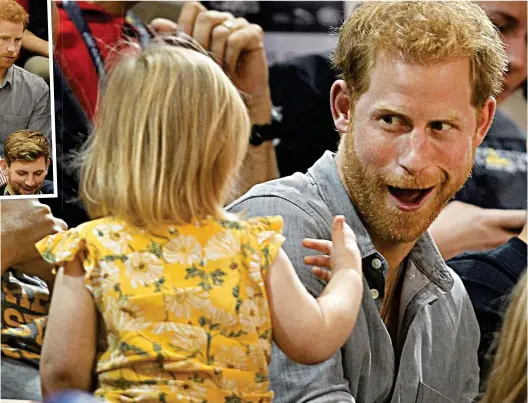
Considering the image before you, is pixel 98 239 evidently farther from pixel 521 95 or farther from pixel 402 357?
pixel 521 95

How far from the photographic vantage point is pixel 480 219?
210cm

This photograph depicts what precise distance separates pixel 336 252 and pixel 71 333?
1.57 ft

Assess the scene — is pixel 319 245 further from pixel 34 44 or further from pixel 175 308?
pixel 34 44

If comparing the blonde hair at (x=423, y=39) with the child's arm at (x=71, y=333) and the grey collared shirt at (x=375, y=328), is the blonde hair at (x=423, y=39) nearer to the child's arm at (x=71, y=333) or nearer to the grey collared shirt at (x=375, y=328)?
the grey collared shirt at (x=375, y=328)

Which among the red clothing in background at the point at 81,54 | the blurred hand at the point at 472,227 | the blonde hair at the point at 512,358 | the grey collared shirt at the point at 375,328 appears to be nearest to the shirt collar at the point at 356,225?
the grey collared shirt at the point at 375,328

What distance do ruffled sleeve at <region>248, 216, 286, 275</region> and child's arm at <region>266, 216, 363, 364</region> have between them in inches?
0.5

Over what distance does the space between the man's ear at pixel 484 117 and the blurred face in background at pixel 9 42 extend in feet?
3.19

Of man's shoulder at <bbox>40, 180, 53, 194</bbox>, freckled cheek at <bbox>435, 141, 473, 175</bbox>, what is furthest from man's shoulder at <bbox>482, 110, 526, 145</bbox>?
man's shoulder at <bbox>40, 180, 53, 194</bbox>

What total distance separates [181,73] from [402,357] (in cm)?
79

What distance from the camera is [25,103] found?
1.83m

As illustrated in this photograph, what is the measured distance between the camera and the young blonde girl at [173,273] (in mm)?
1394

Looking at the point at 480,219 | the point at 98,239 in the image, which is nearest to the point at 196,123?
the point at 98,239

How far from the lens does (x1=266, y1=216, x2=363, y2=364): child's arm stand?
1432 mm

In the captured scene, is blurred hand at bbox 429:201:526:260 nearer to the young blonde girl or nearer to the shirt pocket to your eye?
the shirt pocket
